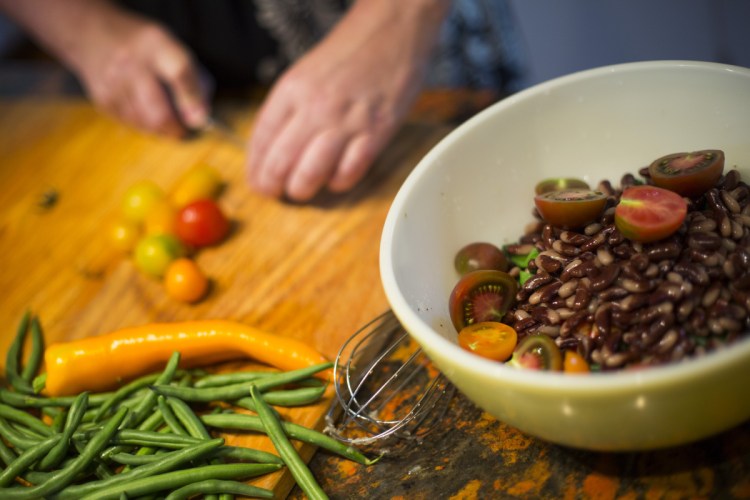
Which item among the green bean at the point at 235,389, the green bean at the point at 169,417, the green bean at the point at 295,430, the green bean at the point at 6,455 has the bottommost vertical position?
the green bean at the point at 295,430

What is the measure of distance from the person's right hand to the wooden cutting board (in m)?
0.13

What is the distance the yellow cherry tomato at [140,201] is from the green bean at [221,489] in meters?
1.30

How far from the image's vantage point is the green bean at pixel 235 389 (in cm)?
175

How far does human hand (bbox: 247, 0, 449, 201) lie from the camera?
2418mm

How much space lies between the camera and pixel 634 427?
1.19 m

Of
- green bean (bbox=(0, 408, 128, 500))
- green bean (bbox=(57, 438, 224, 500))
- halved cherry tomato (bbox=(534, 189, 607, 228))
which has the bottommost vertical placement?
green bean (bbox=(57, 438, 224, 500))

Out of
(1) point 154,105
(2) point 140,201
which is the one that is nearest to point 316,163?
(2) point 140,201

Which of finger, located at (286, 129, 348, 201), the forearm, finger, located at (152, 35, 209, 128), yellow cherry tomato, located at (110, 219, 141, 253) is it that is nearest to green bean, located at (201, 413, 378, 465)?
finger, located at (286, 129, 348, 201)

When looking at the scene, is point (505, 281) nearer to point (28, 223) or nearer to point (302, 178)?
point (302, 178)

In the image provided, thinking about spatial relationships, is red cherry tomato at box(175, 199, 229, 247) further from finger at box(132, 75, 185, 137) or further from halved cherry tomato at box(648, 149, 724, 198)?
halved cherry tomato at box(648, 149, 724, 198)

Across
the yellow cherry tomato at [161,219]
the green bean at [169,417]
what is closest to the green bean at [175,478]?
the green bean at [169,417]

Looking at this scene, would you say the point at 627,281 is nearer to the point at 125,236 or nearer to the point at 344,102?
the point at 344,102

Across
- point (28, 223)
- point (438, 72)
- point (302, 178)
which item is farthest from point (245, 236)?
point (438, 72)

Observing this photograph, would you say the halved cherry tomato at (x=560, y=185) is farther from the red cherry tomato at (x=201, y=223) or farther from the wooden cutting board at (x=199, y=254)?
the red cherry tomato at (x=201, y=223)
